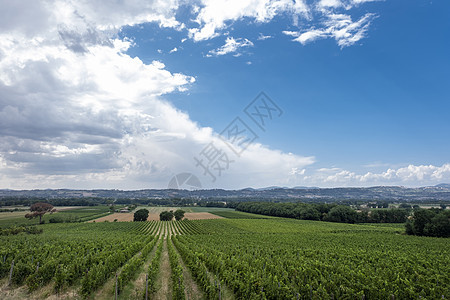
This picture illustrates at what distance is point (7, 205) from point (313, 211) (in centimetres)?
17563

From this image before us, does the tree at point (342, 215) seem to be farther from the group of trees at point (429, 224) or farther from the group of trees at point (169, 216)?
the group of trees at point (169, 216)

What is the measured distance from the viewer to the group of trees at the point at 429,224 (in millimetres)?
52094

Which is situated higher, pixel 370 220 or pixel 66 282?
pixel 66 282

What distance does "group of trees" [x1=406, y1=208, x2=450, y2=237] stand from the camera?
171 ft

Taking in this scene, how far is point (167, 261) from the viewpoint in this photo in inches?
1054

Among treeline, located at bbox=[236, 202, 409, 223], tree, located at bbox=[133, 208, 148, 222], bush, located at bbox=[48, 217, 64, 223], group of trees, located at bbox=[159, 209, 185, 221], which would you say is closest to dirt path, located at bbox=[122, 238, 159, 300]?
tree, located at bbox=[133, 208, 148, 222]

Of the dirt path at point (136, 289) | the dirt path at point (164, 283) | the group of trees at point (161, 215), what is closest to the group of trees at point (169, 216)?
the group of trees at point (161, 215)

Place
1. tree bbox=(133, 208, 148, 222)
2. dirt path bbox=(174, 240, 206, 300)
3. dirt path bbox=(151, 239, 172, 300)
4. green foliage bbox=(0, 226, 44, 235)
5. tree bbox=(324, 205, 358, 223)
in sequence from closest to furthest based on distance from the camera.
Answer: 1. dirt path bbox=(174, 240, 206, 300)
2. dirt path bbox=(151, 239, 172, 300)
3. green foliage bbox=(0, 226, 44, 235)
4. tree bbox=(324, 205, 358, 223)
5. tree bbox=(133, 208, 148, 222)

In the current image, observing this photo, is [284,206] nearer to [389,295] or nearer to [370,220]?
[370,220]

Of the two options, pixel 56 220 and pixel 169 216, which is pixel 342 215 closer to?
pixel 169 216

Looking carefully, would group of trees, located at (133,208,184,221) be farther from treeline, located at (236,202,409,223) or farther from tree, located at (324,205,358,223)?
tree, located at (324,205,358,223)

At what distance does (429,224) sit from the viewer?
53.3m

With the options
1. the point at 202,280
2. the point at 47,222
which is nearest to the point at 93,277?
the point at 202,280

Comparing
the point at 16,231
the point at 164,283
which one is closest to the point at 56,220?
the point at 16,231
